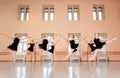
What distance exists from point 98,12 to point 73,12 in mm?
1670

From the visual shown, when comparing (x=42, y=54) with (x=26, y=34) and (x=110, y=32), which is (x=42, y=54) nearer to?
(x=26, y=34)

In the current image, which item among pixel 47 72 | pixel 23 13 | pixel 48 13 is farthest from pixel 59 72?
pixel 23 13

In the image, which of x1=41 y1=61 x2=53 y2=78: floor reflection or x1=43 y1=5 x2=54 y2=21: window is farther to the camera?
x1=43 y1=5 x2=54 y2=21: window

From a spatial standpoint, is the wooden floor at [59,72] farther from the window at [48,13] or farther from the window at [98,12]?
the window at [98,12]

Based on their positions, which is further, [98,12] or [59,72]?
[98,12]

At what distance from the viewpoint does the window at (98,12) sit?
12516 mm

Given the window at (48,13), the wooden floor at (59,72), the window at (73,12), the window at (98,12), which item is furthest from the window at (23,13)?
the wooden floor at (59,72)

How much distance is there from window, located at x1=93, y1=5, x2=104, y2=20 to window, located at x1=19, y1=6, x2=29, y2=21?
4490 millimetres

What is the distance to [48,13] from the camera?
41.1 ft

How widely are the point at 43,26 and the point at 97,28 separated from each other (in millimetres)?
3462

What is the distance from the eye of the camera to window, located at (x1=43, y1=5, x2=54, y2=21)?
12489 millimetres

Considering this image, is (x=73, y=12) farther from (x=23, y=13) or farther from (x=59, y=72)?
(x=59, y=72)

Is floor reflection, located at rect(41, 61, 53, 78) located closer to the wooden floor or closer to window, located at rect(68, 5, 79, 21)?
the wooden floor

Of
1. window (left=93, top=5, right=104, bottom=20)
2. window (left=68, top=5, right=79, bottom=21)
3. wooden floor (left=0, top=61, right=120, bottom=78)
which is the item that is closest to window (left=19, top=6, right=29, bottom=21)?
window (left=68, top=5, right=79, bottom=21)
